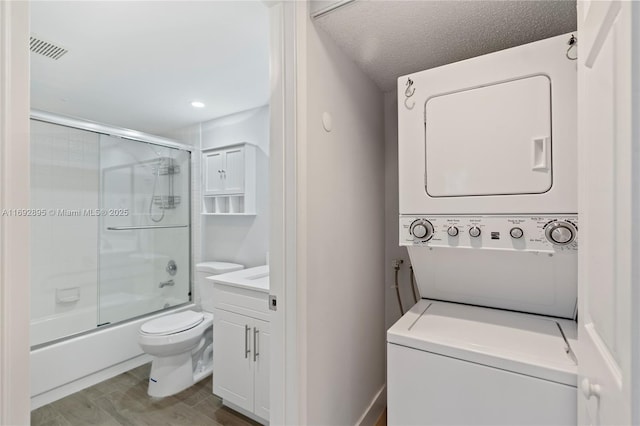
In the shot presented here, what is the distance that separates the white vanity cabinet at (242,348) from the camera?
1.86 metres

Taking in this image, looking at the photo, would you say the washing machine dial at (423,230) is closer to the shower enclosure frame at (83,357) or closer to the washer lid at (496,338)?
the washer lid at (496,338)

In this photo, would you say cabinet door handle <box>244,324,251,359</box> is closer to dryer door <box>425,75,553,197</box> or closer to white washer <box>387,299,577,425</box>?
white washer <box>387,299,577,425</box>

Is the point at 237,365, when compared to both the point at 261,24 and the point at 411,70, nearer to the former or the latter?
the point at 261,24

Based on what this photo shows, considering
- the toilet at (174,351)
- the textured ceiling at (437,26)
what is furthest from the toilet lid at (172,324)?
the textured ceiling at (437,26)

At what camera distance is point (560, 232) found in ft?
3.50

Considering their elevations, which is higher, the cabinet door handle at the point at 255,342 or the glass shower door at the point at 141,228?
the glass shower door at the point at 141,228

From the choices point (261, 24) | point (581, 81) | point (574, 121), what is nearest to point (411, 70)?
point (261, 24)

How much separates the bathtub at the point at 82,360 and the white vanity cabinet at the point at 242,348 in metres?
1.09

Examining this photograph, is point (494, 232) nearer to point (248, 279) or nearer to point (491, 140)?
point (491, 140)

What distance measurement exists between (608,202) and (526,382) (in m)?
0.75

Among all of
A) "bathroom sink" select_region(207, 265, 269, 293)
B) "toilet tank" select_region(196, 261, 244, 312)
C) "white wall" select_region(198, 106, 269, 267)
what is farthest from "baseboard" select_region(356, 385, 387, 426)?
"toilet tank" select_region(196, 261, 244, 312)

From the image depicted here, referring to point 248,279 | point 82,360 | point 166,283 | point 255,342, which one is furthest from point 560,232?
point 166,283

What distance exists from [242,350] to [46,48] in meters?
2.28

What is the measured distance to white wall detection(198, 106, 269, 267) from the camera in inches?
114
